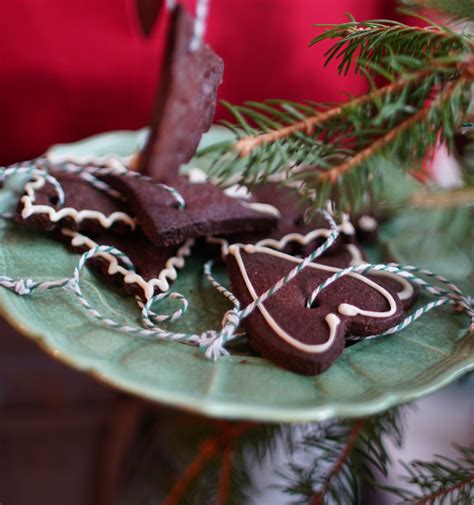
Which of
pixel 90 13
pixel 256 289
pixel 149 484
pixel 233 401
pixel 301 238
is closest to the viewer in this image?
pixel 233 401

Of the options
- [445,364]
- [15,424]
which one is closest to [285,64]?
[445,364]

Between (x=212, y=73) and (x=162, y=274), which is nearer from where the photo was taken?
(x=212, y=73)

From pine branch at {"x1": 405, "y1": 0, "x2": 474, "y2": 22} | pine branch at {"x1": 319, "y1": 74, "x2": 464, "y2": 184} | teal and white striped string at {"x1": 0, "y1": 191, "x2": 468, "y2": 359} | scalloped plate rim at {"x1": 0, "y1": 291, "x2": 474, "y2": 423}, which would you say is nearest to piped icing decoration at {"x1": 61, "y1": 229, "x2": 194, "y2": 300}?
teal and white striped string at {"x1": 0, "y1": 191, "x2": 468, "y2": 359}

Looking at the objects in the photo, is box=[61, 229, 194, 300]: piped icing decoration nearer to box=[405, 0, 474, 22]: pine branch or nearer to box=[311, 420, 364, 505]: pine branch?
box=[311, 420, 364, 505]: pine branch

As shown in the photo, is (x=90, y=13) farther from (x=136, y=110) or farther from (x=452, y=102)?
(x=452, y=102)

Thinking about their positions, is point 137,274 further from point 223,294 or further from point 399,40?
point 399,40
